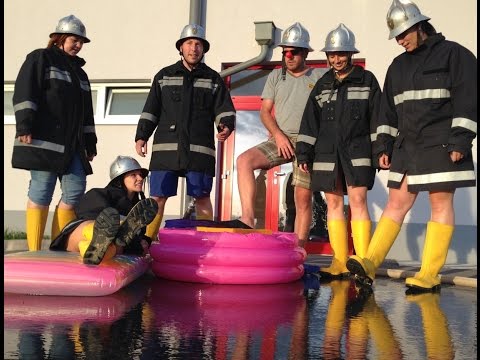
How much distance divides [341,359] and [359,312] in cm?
111

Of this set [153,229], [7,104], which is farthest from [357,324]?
[7,104]

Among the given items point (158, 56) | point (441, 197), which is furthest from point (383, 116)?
point (158, 56)

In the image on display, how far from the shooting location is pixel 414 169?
4.21 metres

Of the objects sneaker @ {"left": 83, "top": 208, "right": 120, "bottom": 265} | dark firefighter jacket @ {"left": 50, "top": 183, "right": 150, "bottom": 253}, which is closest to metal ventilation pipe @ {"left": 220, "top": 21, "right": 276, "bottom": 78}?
dark firefighter jacket @ {"left": 50, "top": 183, "right": 150, "bottom": 253}

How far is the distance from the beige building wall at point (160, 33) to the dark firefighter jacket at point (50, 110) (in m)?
3.19

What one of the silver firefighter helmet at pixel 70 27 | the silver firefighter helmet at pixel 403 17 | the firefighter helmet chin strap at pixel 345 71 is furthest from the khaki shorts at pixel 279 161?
the silver firefighter helmet at pixel 70 27

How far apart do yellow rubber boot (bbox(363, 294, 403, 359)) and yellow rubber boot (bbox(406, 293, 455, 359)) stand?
13 centimetres

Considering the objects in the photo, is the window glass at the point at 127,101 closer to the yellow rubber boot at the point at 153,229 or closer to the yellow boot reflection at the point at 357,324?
the yellow rubber boot at the point at 153,229

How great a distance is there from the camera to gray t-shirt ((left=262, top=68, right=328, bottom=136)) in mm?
5348

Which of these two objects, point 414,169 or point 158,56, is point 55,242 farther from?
point 158,56

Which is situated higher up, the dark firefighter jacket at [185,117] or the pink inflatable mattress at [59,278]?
the dark firefighter jacket at [185,117]

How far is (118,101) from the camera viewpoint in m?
9.08

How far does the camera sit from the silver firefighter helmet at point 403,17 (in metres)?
4.21

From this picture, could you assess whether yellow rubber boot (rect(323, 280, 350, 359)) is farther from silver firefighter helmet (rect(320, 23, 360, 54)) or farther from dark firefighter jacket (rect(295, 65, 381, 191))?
silver firefighter helmet (rect(320, 23, 360, 54))
